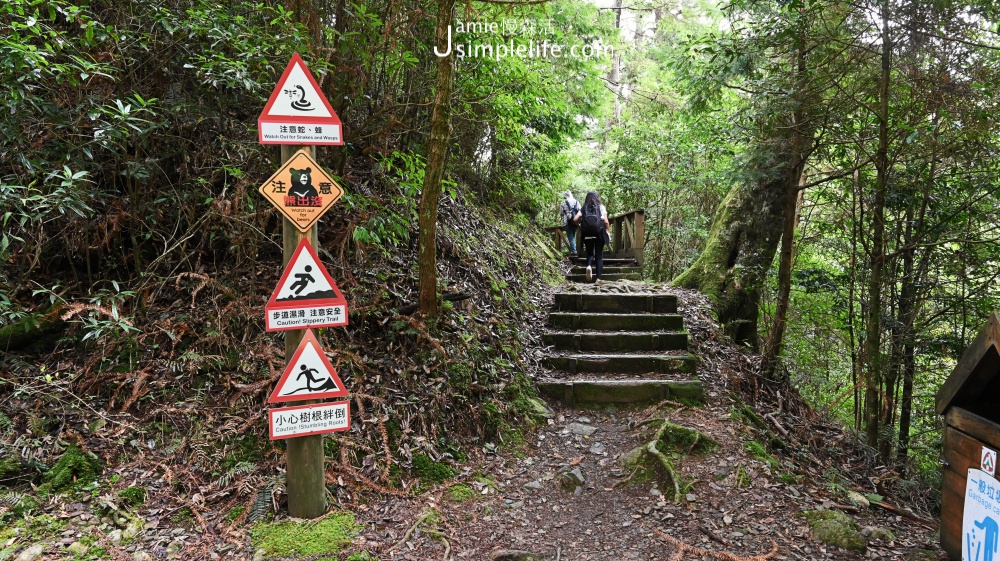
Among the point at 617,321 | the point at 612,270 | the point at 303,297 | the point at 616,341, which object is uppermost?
the point at 303,297

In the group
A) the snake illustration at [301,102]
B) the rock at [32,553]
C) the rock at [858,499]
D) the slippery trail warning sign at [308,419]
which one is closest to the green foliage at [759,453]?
the rock at [858,499]

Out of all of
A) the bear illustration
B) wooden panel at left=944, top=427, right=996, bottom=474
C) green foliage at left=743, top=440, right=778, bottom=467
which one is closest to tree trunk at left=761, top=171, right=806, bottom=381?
green foliage at left=743, top=440, right=778, bottom=467

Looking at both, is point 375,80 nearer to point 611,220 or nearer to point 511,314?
point 511,314

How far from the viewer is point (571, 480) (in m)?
4.16

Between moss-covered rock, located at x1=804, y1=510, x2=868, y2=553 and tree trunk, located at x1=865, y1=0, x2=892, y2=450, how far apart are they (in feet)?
7.53

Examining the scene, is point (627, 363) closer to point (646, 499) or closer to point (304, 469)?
point (646, 499)

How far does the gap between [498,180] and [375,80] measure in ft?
14.9

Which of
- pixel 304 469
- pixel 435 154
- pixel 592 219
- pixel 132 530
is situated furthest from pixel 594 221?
pixel 132 530

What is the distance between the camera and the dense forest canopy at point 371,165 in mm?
3770

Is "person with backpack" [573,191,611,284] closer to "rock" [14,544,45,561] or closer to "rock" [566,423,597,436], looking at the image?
"rock" [566,423,597,436]

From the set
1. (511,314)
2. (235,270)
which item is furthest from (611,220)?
(235,270)

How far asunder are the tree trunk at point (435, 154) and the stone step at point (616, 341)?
2254mm

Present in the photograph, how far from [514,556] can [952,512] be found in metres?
2.71

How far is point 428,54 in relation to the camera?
6.02 metres
